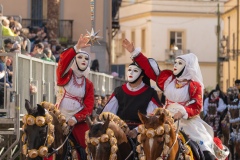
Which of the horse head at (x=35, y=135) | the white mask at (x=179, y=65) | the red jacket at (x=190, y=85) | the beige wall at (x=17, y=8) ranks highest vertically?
the beige wall at (x=17, y=8)

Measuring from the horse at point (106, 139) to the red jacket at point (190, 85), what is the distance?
4.10 feet

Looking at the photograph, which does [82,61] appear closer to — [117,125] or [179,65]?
[179,65]

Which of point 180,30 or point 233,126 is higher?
point 180,30

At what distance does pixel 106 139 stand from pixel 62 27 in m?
18.9

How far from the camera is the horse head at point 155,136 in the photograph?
13320 mm

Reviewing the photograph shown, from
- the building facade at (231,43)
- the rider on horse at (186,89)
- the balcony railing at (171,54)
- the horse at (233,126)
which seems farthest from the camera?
the balcony railing at (171,54)

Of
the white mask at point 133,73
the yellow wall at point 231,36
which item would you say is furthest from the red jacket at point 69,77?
the yellow wall at point 231,36

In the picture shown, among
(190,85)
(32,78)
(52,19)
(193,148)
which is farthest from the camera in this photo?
(52,19)

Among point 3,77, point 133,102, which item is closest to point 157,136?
point 133,102

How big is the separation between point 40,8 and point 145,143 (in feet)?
61.0

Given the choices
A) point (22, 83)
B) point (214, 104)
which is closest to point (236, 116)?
point (214, 104)

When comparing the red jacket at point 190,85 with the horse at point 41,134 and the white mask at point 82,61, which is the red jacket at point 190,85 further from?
the horse at point 41,134

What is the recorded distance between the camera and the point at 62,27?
105 ft

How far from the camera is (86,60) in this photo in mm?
15297
